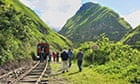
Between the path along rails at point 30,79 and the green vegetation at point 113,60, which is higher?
the green vegetation at point 113,60

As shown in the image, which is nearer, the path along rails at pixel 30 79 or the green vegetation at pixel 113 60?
the path along rails at pixel 30 79

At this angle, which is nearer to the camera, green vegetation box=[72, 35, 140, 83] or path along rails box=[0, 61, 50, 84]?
path along rails box=[0, 61, 50, 84]

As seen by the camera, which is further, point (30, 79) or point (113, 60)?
point (113, 60)

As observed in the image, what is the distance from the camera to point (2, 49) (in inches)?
1421

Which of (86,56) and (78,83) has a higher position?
(86,56)

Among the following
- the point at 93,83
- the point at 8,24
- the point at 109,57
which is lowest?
the point at 93,83

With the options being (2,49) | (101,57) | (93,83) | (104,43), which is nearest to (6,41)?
(2,49)

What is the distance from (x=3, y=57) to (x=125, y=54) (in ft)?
41.0

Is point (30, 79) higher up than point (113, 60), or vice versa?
point (113, 60)

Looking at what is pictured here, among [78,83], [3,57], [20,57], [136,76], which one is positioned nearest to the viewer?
[78,83]

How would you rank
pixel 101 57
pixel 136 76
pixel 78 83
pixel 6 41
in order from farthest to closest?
pixel 101 57 < pixel 6 41 < pixel 136 76 < pixel 78 83

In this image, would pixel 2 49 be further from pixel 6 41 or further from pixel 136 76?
pixel 136 76

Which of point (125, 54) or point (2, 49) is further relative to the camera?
point (125, 54)

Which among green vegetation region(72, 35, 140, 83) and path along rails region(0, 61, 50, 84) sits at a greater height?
green vegetation region(72, 35, 140, 83)
